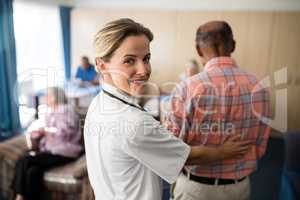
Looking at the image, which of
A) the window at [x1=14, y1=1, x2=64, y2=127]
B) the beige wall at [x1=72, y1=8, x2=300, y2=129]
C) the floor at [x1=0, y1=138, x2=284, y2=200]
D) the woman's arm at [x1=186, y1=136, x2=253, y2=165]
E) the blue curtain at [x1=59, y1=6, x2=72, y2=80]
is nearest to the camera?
the woman's arm at [x1=186, y1=136, x2=253, y2=165]

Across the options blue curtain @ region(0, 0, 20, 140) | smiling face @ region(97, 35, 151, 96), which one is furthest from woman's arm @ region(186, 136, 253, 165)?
blue curtain @ region(0, 0, 20, 140)

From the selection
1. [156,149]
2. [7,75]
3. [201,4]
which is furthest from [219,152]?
[7,75]

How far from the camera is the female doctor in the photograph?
648 mm

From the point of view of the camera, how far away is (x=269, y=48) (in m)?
2.00

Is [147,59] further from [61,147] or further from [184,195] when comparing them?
[61,147]

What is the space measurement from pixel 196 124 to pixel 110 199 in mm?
391

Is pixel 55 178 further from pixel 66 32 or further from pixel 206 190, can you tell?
pixel 66 32

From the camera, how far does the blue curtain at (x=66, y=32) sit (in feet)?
9.03

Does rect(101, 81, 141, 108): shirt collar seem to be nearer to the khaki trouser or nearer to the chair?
the khaki trouser

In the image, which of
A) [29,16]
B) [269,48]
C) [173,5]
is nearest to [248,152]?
[269,48]

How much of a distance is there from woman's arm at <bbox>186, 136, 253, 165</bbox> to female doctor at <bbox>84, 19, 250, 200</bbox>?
0.05 meters

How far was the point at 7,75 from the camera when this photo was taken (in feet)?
8.47

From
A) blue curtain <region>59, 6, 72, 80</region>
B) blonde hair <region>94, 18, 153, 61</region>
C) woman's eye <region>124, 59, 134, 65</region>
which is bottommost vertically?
woman's eye <region>124, 59, 134, 65</region>

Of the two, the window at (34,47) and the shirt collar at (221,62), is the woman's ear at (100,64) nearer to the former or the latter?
the shirt collar at (221,62)
